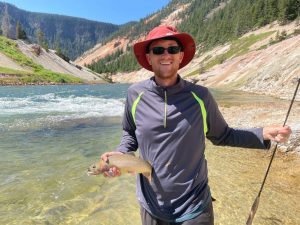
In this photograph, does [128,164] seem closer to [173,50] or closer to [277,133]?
[173,50]

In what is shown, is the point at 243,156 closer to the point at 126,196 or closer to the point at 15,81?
the point at 126,196

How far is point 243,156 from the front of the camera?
13.5 metres

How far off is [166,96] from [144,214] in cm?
145

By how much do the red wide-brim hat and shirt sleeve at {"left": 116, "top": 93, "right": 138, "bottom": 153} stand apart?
1.75ft

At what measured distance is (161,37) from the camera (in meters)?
4.16

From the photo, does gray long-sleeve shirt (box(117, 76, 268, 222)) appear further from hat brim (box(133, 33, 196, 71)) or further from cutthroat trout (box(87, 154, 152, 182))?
hat brim (box(133, 33, 196, 71))

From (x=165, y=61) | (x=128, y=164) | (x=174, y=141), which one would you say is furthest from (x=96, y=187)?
(x=165, y=61)

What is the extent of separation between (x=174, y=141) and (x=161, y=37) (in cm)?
120

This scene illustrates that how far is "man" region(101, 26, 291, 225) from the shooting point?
13.2 ft

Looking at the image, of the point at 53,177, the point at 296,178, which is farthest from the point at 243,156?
the point at 53,177

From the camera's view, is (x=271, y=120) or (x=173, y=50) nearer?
(x=173, y=50)

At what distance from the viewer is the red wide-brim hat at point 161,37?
165 inches

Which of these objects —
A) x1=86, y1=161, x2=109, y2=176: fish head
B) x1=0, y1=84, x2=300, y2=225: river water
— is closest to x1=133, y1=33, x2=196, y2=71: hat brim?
x1=86, y1=161, x2=109, y2=176: fish head

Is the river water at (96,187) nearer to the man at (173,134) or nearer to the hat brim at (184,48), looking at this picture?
the man at (173,134)
